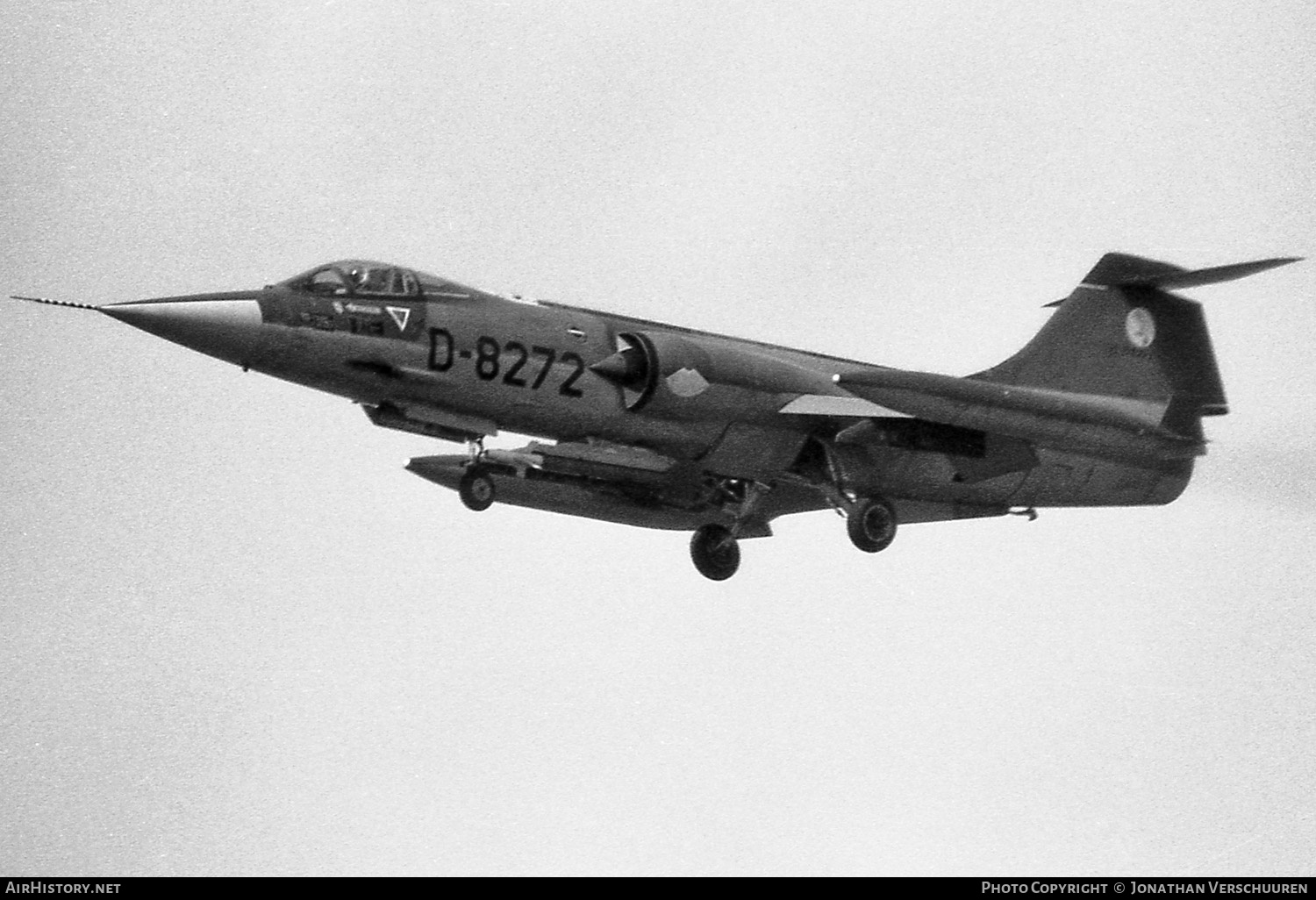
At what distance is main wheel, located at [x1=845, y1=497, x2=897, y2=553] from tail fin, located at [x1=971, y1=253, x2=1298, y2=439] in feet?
11.5

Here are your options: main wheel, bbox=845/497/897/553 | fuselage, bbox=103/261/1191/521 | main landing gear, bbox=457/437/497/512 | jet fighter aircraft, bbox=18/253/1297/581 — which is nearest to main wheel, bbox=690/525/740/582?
jet fighter aircraft, bbox=18/253/1297/581

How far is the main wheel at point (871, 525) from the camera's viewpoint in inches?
981

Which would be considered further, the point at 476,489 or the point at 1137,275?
the point at 1137,275

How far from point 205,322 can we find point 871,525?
8.60 metres

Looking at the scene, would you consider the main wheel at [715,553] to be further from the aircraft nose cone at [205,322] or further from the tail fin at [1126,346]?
the aircraft nose cone at [205,322]

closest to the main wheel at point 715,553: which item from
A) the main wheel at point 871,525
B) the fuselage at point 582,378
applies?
the fuselage at point 582,378

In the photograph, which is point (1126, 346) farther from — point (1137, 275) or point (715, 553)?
point (715, 553)

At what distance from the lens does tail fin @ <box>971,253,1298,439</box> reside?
27.7 meters

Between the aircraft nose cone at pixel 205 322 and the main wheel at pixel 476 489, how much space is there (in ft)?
9.89

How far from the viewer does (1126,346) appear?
27.9 meters

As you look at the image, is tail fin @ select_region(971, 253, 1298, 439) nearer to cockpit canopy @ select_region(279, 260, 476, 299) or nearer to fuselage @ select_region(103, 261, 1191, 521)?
fuselage @ select_region(103, 261, 1191, 521)

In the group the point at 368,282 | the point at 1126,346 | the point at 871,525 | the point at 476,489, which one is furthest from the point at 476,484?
the point at 1126,346

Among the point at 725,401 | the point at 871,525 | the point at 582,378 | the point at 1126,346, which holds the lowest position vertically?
the point at 871,525

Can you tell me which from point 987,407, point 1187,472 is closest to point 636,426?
point 987,407
